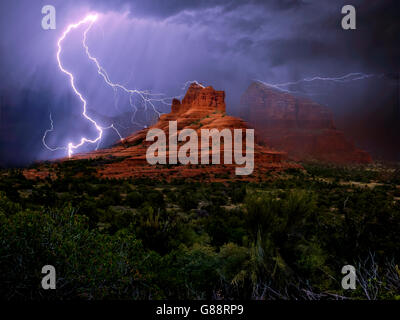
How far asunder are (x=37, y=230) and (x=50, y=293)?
36.3 inches

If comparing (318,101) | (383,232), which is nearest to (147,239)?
(383,232)

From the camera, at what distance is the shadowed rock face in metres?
83.8

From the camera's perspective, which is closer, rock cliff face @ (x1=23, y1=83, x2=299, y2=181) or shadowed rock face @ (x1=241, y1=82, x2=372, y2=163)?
rock cliff face @ (x1=23, y1=83, x2=299, y2=181)

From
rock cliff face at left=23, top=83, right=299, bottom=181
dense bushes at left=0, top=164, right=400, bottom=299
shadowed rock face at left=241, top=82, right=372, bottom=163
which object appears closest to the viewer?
dense bushes at left=0, top=164, right=400, bottom=299

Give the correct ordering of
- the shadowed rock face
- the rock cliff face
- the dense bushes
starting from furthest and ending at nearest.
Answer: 1. the shadowed rock face
2. the rock cliff face
3. the dense bushes

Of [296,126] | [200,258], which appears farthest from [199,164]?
[296,126]

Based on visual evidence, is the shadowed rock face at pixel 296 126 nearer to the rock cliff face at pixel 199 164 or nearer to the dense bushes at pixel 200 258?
the rock cliff face at pixel 199 164

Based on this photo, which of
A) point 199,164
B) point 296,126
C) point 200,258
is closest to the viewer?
point 200,258

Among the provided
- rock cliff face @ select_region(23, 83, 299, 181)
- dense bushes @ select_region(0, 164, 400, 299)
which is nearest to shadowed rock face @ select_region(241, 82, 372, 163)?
rock cliff face @ select_region(23, 83, 299, 181)

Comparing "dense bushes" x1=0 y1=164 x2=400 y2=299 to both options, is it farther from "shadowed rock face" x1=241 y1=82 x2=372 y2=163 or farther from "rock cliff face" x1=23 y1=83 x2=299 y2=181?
"shadowed rock face" x1=241 y1=82 x2=372 y2=163

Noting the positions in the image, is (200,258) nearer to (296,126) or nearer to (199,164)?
(199,164)

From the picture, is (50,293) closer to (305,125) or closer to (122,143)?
(122,143)

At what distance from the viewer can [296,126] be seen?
95.4 metres

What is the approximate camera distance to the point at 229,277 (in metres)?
3.67
